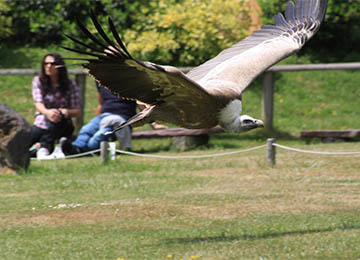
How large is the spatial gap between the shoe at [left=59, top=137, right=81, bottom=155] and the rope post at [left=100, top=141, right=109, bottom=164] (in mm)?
981

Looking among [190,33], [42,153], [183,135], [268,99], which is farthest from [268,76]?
[42,153]

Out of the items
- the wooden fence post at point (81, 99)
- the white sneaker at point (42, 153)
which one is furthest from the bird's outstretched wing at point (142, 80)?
the wooden fence post at point (81, 99)

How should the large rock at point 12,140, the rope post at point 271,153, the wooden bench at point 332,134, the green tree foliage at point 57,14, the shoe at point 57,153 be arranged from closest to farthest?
the large rock at point 12,140
the rope post at point 271,153
the shoe at point 57,153
the wooden bench at point 332,134
the green tree foliage at point 57,14

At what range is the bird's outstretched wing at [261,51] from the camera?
690cm

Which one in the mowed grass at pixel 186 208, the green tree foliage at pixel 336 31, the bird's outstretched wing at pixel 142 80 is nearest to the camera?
the bird's outstretched wing at pixel 142 80

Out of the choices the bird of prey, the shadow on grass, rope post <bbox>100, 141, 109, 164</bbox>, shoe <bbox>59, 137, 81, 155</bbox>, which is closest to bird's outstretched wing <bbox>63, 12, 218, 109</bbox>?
the bird of prey

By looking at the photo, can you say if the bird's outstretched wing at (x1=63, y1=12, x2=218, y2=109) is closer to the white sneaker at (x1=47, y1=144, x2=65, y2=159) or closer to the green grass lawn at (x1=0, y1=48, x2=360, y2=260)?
the green grass lawn at (x1=0, y1=48, x2=360, y2=260)

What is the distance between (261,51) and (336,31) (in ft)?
29.5

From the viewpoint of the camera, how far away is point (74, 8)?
15.9m

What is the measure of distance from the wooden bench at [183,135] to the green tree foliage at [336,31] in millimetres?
4212

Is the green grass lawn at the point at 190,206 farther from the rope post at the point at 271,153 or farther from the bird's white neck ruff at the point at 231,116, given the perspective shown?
the bird's white neck ruff at the point at 231,116

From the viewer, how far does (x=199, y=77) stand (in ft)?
23.7

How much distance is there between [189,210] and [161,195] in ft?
2.90

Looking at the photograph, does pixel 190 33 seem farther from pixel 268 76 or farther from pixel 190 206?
pixel 190 206
